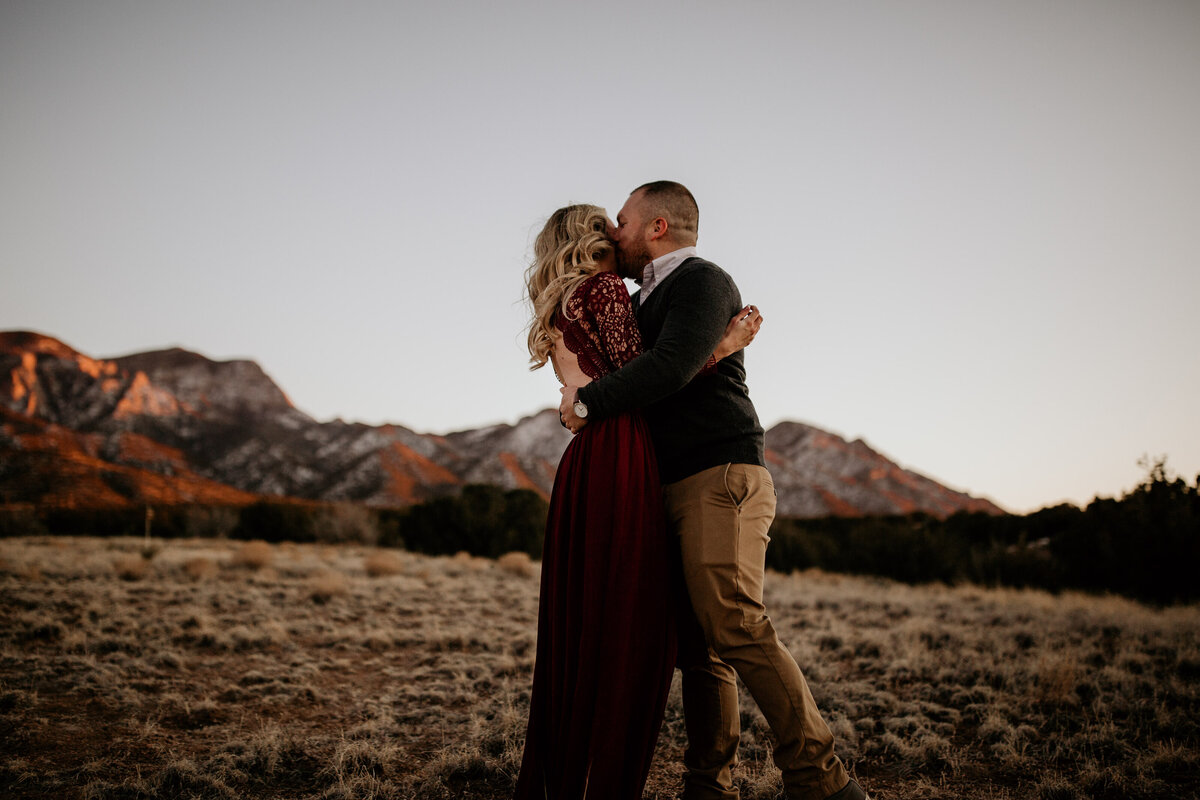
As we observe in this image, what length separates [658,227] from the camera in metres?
2.47

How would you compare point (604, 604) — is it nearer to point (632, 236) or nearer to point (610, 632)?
point (610, 632)

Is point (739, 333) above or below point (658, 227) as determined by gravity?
below

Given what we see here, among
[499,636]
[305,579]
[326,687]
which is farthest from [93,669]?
[305,579]

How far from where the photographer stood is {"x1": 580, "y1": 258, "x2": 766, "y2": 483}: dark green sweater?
209cm

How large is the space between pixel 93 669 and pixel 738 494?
19.1 feet

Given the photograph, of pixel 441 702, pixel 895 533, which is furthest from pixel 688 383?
pixel 895 533

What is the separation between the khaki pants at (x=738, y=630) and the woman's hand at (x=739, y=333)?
41 cm

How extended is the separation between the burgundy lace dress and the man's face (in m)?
0.25

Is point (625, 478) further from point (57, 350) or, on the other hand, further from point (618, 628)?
point (57, 350)

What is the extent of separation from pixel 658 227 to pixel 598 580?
1.34m

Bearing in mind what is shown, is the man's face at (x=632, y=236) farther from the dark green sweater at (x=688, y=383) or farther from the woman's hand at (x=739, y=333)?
the woman's hand at (x=739, y=333)

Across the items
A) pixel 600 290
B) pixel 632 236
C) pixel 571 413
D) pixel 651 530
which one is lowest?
pixel 651 530

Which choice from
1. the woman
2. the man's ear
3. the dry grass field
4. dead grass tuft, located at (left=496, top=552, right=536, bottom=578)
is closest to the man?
the man's ear

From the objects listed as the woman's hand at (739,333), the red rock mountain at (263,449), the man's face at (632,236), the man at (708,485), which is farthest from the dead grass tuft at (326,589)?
the red rock mountain at (263,449)
